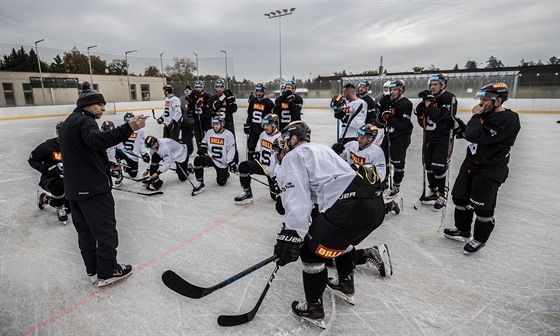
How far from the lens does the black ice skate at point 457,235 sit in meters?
3.13

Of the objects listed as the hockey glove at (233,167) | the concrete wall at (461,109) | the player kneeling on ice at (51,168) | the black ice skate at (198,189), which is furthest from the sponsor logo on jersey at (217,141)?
the concrete wall at (461,109)

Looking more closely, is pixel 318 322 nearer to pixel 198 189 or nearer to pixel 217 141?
pixel 198 189

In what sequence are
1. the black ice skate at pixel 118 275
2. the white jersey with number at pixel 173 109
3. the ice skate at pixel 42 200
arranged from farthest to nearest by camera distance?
the white jersey with number at pixel 173 109 < the ice skate at pixel 42 200 < the black ice skate at pixel 118 275

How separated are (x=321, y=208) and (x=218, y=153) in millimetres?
3395

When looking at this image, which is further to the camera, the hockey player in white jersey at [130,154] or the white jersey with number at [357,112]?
the hockey player in white jersey at [130,154]

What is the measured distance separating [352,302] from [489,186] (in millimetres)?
1719

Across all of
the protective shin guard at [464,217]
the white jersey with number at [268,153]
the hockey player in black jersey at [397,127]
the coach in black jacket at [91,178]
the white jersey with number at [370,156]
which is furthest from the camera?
the white jersey with number at [268,153]

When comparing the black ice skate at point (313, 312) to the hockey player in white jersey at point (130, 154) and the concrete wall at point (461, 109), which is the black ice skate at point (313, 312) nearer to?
the hockey player in white jersey at point (130, 154)

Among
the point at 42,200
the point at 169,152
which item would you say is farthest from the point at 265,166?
the point at 42,200

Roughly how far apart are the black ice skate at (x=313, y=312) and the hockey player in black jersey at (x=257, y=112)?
11.9 ft

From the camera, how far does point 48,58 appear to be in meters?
17.7

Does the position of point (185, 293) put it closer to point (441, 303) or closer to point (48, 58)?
point (441, 303)

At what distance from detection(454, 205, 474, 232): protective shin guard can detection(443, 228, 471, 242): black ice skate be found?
4cm

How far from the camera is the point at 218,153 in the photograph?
16.6ft
